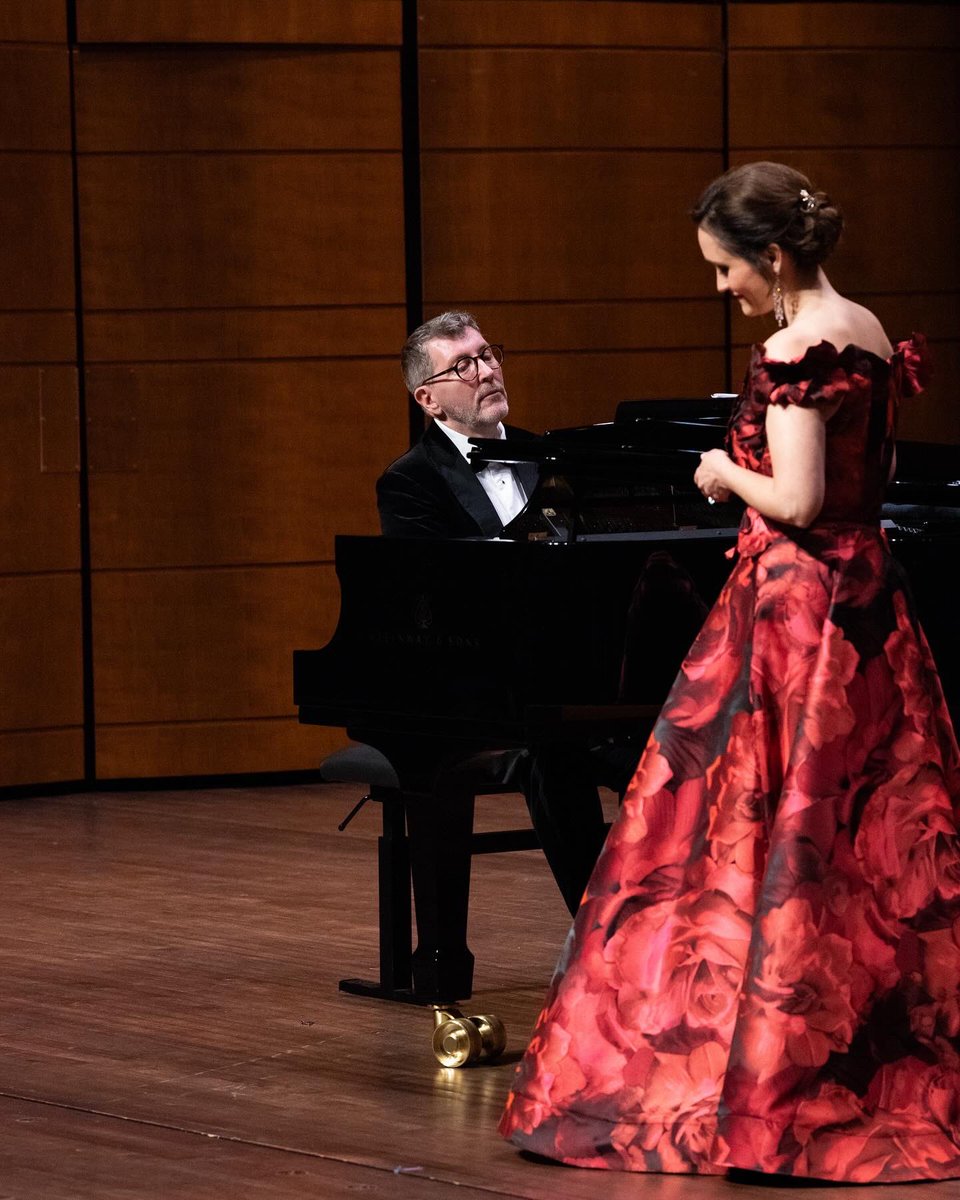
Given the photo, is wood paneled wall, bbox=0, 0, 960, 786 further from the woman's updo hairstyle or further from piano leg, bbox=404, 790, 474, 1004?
the woman's updo hairstyle

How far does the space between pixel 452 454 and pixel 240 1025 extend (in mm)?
1103

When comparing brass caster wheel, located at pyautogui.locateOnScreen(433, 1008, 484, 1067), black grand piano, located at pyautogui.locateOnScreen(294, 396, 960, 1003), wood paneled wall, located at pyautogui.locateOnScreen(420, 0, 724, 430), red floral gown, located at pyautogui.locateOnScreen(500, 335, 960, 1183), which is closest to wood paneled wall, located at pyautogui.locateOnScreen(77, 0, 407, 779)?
wood paneled wall, located at pyautogui.locateOnScreen(420, 0, 724, 430)

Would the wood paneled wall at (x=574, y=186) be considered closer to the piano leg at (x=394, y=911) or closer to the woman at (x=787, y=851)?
the piano leg at (x=394, y=911)

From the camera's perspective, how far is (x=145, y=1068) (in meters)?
3.88

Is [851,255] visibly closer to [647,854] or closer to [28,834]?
[28,834]

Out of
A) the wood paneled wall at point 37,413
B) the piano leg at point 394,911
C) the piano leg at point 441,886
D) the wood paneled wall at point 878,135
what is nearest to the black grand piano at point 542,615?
the piano leg at point 441,886

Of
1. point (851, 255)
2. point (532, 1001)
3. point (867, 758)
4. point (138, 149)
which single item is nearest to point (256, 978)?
point (532, 1001)

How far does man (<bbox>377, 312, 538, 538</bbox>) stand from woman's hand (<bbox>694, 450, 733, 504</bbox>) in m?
0.97

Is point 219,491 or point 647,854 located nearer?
point 647,854

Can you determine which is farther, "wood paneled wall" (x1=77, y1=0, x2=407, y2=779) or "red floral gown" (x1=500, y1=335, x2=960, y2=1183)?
"wood paneled wall" (x1=77, y1=0, x2=407, y2=779)

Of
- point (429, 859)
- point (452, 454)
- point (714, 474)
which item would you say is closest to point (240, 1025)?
point (429, 859)

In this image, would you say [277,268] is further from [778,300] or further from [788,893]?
[788,893]

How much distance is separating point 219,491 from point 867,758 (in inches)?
160

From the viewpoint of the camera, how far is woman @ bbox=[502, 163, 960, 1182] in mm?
3096
